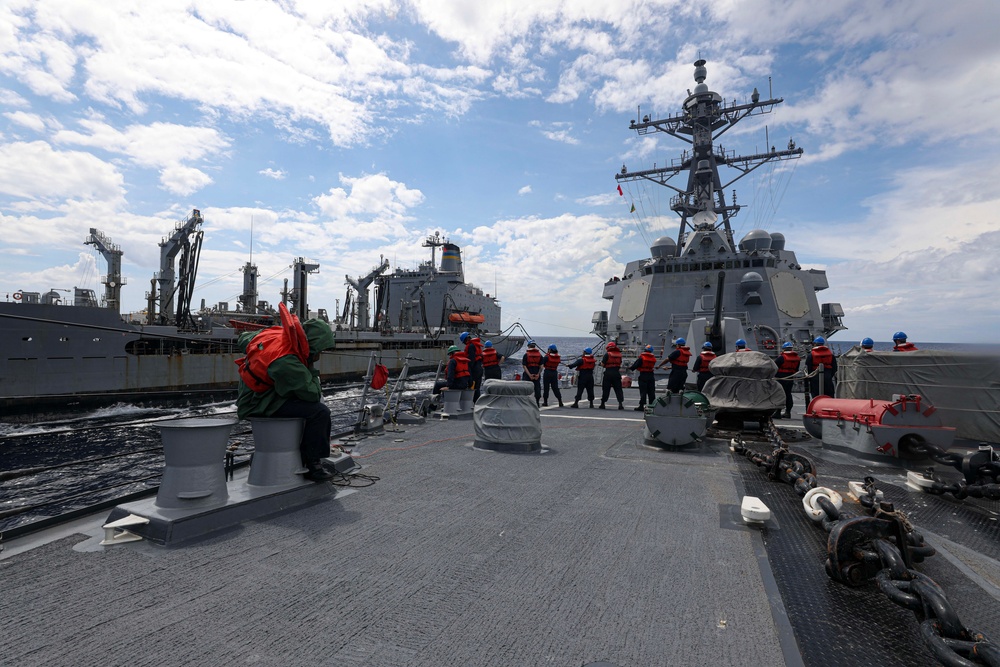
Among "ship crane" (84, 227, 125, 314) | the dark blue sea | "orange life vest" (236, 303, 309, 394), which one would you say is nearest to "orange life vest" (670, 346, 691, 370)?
the dark blue sea

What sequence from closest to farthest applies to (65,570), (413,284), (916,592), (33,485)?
(916,592)
(65,570)
(33,485)
(413,284)

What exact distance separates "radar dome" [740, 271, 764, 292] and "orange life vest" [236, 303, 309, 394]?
1653cm

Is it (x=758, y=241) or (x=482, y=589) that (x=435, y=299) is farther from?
(x=482, y=589)

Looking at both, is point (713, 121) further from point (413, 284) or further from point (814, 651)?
point (413, 284)

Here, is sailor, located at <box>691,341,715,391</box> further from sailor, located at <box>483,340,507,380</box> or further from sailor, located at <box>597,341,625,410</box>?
sailor, located at <box>483,340,507,380</box>

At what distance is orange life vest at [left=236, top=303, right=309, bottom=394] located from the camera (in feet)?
10.4

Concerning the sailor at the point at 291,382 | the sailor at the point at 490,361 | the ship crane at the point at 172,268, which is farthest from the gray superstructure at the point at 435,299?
the sailor at the point at 291,382

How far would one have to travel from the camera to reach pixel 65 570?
217 centimetres

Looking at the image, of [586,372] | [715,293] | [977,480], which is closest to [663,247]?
[715,293]

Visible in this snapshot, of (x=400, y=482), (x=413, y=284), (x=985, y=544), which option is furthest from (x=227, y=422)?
(x=413, y=284)

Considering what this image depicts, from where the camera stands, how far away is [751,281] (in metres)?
16.4

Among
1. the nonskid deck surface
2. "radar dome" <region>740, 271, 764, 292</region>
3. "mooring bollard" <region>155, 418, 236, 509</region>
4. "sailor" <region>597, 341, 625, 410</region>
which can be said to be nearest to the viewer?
the nonskid deck surface

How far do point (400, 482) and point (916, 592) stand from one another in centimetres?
312

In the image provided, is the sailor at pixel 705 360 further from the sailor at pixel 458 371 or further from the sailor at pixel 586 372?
the sailor at pixel 458 371
